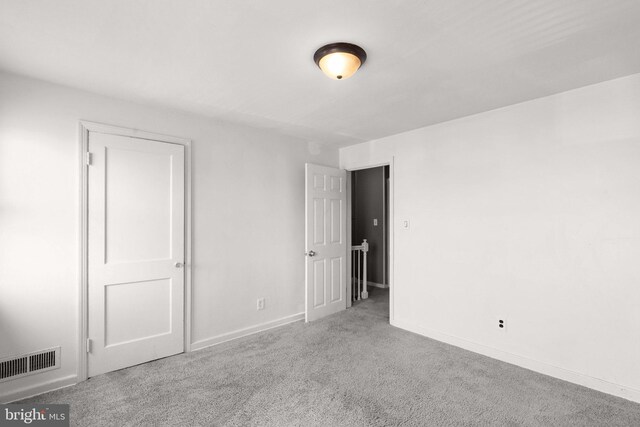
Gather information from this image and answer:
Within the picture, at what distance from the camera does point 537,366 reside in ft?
9.14

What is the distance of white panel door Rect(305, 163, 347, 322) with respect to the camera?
161 inches

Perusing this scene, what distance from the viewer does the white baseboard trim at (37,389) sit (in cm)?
229

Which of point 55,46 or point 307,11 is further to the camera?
point 55,46

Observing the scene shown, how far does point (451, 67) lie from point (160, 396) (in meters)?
3.21

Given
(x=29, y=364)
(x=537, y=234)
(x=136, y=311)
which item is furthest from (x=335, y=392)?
(x=29, y=364)

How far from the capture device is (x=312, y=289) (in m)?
4.11

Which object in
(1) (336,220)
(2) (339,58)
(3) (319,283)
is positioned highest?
(2) (339,58)

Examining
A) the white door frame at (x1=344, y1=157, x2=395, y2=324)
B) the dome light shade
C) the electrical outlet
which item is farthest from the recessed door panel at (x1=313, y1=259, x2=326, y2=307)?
the dome light shade

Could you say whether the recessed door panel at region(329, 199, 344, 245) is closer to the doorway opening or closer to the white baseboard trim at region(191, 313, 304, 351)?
the white baseboard trim at region(191, 313, 304, 351)

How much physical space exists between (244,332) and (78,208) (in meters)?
2.06

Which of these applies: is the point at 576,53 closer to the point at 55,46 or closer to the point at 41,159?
the point at 55,46

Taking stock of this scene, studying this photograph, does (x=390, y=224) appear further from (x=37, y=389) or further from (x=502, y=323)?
(x=37, y=389)

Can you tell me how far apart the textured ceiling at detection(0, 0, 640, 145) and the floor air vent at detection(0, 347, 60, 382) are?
6.90 ft

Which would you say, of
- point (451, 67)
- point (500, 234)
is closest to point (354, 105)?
point (451, 67)
